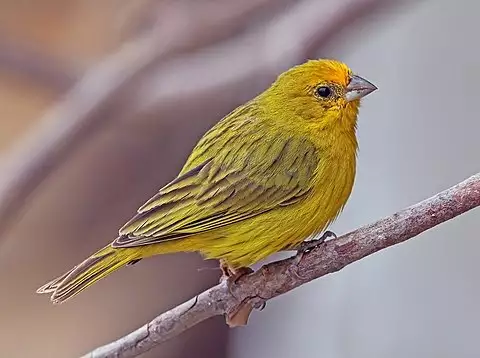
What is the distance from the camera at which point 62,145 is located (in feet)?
5.80

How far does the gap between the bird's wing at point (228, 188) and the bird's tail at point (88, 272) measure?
5 cm

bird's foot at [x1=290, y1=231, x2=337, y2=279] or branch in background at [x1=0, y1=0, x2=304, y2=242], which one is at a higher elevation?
branch in background at [x1=0, y1=0, x2=304, y2=242]

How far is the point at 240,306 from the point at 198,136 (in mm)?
1602

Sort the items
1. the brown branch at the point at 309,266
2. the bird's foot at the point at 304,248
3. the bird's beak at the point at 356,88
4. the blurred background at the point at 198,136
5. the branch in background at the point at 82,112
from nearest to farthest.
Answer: the brown branch at the point at 309,266 → the bird's foot at the point at 304,248 → the bird's beak at the point at 356,88 → the branch in background at the point at 82,112 → the blurred background at the point at 198,136

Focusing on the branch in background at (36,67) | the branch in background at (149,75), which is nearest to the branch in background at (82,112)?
the branch in background at (149,75)

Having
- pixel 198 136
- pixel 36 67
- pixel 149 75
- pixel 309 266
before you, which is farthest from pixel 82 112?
pixel 198 136

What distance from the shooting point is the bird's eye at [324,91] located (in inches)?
56.6

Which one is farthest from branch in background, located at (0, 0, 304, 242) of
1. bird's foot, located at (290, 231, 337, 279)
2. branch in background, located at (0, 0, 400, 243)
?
bird's foot, located at (290, 231, 337, 279)

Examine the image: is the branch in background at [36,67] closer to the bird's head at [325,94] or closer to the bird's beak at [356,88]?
the bird's head at [325,94]

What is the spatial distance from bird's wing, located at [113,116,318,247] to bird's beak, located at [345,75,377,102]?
0.39 feet

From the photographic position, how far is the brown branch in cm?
104

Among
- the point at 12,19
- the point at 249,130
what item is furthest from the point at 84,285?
the point at 12,19

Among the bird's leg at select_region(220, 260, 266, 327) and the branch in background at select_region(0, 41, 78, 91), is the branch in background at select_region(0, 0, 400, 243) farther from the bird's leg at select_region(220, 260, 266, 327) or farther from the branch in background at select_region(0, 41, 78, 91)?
the bird's leg at select_region(220, 260, 266, 327)

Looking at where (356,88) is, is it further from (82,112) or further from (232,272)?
(82,112)
